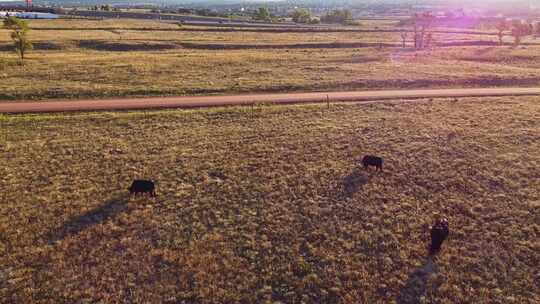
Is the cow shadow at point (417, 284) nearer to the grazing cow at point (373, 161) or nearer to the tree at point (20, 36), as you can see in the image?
the grazing cow at point (373, 161)

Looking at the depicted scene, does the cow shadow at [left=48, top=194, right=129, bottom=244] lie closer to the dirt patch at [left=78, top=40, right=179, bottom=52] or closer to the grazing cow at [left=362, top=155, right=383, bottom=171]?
the grazing cow at [left=362, top=155, right=383, bottom=171]

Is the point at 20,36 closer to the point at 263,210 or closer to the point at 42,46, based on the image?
the point at 42,46

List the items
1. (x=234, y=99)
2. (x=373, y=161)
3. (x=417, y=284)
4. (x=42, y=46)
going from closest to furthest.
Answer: (x=417, y=284), (x=373, y=161), (x=234, y=99), (x=42, y=46)

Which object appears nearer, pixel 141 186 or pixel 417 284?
pixel 417 284

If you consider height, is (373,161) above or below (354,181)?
above

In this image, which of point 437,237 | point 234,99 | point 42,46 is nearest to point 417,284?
point 437,237

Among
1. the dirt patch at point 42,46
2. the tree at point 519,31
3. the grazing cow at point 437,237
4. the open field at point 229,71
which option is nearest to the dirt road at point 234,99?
the open field at point 229,71

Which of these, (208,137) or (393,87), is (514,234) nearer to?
(208,137)
